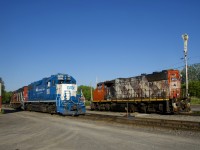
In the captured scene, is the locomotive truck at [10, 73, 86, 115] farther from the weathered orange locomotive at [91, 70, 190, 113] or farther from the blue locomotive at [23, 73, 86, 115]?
the weathered orange locomotive at [91, 70, 190, 113]

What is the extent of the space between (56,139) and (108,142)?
219 cm

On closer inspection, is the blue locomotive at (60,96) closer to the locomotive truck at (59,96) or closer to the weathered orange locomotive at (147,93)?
the locomotive truck at (59,96)

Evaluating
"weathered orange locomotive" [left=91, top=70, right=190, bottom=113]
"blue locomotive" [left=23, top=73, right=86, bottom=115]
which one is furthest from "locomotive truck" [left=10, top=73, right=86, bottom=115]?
"weathered orange locomotive" [left=91, top=70, right=190, bottom=113]

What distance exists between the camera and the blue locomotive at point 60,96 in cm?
2261

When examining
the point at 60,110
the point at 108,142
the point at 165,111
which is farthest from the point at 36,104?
the point at 108,142

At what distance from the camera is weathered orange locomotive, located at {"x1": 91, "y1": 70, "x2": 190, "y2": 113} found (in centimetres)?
2398

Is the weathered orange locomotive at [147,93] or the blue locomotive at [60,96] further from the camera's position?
the weathered orange locomotive at [147,93]

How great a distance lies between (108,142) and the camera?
32.3 feet

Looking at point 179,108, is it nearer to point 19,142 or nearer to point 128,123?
point 128,123

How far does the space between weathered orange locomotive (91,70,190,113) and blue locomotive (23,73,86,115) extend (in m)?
4.44

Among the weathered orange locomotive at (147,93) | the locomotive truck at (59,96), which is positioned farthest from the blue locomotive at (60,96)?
the weathered orange locomotive at (147,93)

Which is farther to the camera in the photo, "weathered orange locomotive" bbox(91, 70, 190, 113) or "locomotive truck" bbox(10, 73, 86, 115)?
"weathered orange locomotive" bbox(91, 70, 190, 113)

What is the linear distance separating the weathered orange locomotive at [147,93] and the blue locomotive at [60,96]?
4.44 m

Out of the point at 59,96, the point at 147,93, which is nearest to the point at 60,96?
the point at 59,96
